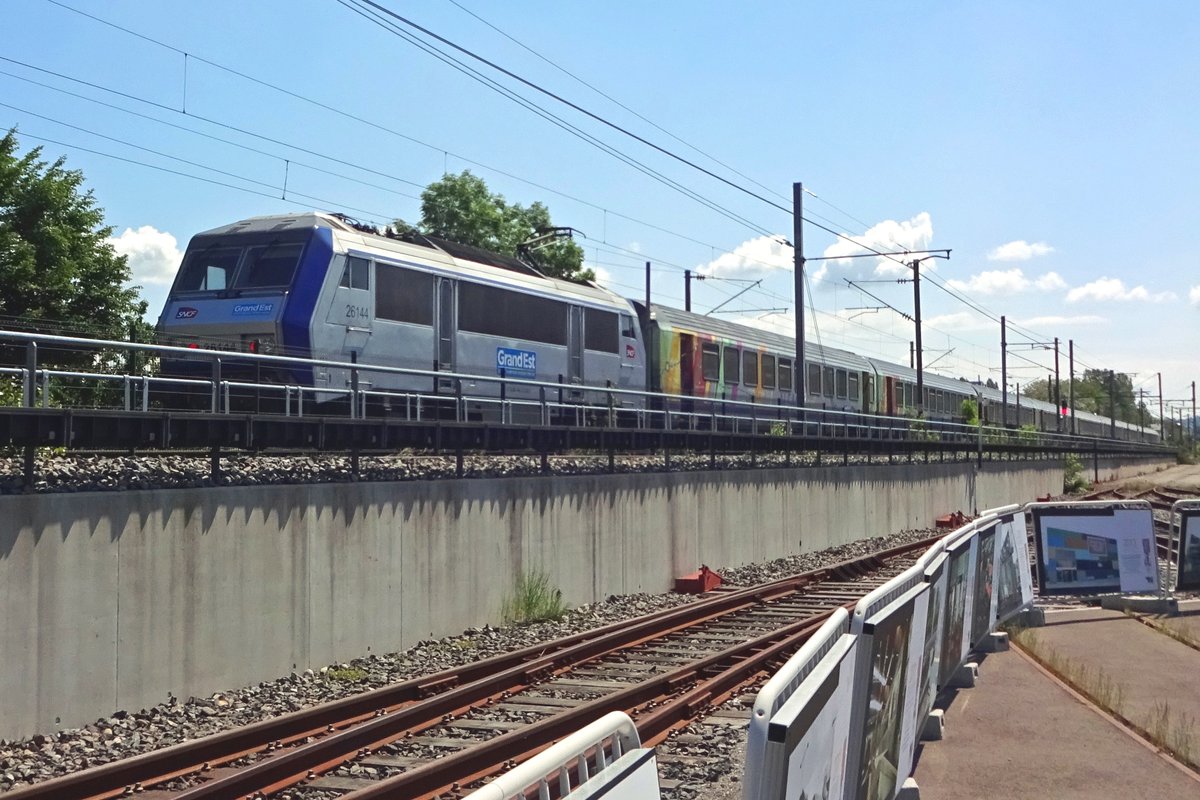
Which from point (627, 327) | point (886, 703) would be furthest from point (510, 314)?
point (886, 703)

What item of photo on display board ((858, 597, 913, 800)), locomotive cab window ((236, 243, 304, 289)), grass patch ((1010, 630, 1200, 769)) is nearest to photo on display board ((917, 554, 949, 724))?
photo on display board ((858, 597, 913, 800))

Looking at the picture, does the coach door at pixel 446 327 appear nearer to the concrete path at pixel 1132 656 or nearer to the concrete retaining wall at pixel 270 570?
the concrete retaining wall at pixel 270 570

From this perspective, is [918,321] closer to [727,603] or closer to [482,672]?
[727,603]

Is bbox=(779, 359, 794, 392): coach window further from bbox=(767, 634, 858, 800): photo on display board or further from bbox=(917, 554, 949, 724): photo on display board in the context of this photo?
bbox=(767, 634, 858, 800): photo on display board

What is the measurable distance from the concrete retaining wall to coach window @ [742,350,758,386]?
557 inches

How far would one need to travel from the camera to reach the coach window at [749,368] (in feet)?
116

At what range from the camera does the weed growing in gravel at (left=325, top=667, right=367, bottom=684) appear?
40.0 ft

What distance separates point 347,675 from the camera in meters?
12.3

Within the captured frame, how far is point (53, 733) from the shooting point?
9.41 m

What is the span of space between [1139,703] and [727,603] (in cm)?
772

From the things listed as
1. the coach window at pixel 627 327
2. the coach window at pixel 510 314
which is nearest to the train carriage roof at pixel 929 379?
the coach window at pixel 627 327

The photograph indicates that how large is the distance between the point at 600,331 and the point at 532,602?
11.3 meters

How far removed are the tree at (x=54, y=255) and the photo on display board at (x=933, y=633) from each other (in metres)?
27.3

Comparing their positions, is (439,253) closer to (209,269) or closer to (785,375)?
(209,269)
